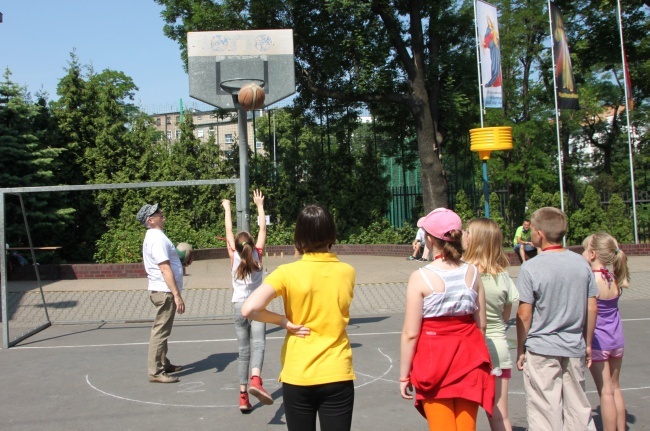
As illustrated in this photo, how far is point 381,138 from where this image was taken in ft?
85.5

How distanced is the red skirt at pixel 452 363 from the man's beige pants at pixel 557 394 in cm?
70

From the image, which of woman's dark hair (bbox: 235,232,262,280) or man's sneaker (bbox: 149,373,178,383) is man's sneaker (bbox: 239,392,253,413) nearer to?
woman's dark hair (bbox: 235,232,262,280)

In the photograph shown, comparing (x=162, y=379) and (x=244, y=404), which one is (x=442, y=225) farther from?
(x=162, y=379)

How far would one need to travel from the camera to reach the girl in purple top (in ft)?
15.8

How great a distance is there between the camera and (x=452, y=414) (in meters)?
3.59

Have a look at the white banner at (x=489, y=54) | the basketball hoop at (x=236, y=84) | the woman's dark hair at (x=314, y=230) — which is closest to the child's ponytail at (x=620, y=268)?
the woman's dark hair at (x=314, y=230)

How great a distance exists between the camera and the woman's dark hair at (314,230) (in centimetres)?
365

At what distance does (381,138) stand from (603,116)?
63.6 feet

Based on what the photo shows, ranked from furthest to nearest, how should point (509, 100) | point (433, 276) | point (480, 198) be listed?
point (509, 100), point (480, 198), point (433, 276)

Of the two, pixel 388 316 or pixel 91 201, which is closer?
pixel 388 316

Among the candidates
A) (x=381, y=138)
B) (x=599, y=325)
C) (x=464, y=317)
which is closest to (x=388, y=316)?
(x=599, y=325)

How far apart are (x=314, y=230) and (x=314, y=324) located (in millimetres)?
507

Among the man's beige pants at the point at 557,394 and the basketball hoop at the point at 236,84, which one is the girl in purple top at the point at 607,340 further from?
the basketball hoop at the point at 236,84

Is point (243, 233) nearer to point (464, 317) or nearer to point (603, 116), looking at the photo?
point (464, 317)
